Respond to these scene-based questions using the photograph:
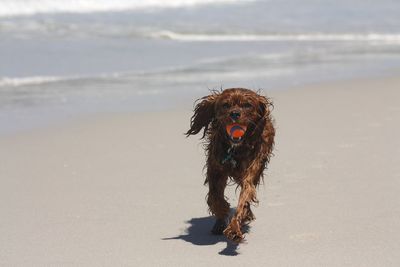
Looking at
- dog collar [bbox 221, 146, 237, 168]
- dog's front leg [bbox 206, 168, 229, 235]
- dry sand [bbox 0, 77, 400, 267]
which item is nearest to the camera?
dry sand [bbox 0, 77, 400, 267]

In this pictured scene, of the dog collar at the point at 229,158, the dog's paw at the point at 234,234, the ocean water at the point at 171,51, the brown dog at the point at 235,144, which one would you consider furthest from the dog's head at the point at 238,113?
the ocean water at the point at 171,51

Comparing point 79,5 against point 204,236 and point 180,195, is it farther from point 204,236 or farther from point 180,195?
point 204,236

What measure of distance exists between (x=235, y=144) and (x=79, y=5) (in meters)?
20.1

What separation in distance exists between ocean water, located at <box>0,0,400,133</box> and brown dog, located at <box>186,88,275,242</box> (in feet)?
11.7

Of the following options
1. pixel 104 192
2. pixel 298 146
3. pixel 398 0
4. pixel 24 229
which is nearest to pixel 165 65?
pixel 298 146

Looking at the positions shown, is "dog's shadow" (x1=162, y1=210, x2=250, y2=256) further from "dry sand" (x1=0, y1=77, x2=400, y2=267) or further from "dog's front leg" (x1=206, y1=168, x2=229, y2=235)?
"dog's front leg" (x1=206, y1=168, x2=229, y2=235)

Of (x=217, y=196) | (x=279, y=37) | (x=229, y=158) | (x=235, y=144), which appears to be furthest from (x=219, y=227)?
(x=279, y=37)

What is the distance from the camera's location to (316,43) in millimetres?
15680

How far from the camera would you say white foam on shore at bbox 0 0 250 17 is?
23259 mm

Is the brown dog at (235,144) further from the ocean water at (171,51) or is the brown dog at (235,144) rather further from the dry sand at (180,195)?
the ocean water at (171,51)

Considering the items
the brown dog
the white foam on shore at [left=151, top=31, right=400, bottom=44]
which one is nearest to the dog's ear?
the brown dog

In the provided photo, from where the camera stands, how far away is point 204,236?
215 inches

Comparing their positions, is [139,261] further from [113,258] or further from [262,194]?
[262,194]

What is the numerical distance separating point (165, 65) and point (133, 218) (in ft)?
23.6
